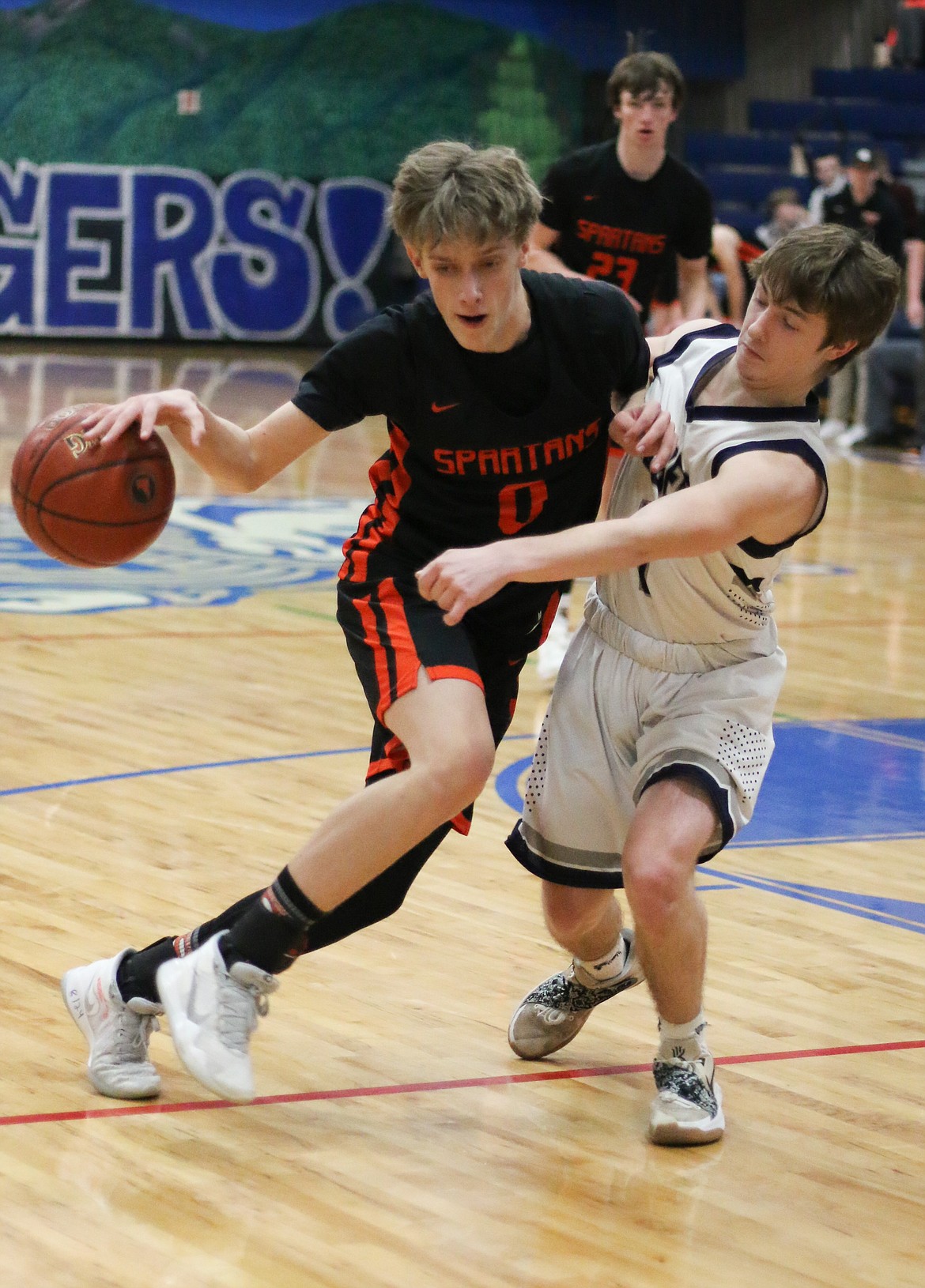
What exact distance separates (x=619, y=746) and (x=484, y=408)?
24.8 inches

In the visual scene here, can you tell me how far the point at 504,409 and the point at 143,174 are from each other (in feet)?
61.4

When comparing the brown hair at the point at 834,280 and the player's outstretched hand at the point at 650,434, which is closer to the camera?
the brown hair at the point at 834,280

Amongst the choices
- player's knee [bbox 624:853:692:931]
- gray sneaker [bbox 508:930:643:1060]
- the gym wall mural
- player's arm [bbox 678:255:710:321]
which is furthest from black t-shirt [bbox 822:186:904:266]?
player's knee [bbox 624:853:692:931]

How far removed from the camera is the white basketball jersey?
3141mm

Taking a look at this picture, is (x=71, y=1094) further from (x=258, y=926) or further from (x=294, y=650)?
(x=294, y=650)

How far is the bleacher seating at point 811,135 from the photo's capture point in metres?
19.6

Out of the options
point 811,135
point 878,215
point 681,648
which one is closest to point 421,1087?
point 681,648

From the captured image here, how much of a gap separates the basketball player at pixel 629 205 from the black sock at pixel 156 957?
12.1 feet

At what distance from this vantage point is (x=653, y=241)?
7.09 m

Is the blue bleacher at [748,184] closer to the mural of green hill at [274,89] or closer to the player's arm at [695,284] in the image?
the mural of green hill at [274,89]

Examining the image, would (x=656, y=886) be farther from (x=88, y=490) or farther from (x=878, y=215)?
(x=878, y=215)

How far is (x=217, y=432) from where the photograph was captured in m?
3.17

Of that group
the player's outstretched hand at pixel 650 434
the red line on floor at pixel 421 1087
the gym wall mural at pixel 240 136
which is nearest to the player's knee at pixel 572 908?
the red line on floor at pixel 421 1087

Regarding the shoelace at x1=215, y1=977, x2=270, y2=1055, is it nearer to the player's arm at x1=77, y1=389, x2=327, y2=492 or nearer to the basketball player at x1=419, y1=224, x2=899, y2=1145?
the basketball player at x1=419, y1=224, x2=899, y2=1145
